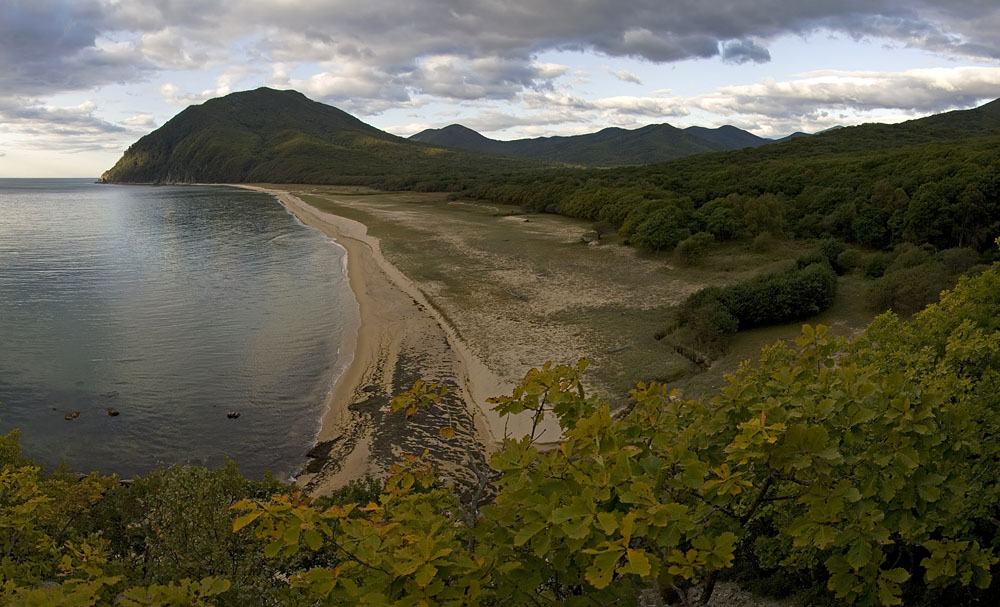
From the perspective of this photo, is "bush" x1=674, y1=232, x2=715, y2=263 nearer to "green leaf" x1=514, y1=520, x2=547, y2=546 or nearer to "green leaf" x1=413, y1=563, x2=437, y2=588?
"green leaf" x1=514, y1=520, x2=547, y2=546

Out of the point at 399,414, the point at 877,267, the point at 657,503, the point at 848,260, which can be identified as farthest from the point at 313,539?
the point at 848,260

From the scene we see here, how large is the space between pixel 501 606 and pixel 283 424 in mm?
16710

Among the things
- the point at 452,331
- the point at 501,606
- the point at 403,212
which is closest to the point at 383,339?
the point at 452,331

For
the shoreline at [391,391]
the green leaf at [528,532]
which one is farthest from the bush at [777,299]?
the green leaf at [528,532]

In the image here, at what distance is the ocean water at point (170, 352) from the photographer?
58.2 feet

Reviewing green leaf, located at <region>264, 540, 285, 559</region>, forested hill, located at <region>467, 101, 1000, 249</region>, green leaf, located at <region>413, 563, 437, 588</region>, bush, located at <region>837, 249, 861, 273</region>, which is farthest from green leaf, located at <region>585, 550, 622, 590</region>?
forested hill, located at <region>467, 101, 1000, 249</region>

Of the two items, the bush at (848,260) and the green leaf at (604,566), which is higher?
the green leaf at (604,566)

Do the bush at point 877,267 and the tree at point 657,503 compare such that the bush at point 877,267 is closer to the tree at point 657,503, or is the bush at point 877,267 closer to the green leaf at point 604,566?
the tree at point 657,503

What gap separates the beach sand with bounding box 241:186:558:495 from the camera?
16.1 m

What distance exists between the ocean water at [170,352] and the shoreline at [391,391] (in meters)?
0.85

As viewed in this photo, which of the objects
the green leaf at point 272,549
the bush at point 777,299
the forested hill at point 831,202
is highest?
the forested hill at point 831,202

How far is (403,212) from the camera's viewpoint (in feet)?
258

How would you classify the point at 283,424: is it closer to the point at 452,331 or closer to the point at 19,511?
the point at 452,331

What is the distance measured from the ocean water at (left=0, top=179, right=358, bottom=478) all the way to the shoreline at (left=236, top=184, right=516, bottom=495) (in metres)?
0.85
